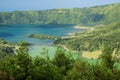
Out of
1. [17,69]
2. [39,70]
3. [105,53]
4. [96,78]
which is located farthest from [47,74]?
[105,53]

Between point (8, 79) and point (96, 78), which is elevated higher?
point (8, 79)

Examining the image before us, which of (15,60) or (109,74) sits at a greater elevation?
(15,60)

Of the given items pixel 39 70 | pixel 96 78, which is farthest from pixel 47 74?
pixel 96 78

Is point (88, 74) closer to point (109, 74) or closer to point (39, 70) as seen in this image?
point (109, 74)

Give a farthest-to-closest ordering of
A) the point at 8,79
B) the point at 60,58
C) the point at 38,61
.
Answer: the point at 60,58
the point at 38,61
the point at 8,79

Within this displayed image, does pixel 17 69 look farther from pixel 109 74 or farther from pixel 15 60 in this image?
pixel 109 74

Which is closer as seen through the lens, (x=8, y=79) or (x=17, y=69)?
(x=8, y=79)

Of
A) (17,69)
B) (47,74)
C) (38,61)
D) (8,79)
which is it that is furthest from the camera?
(38,61)

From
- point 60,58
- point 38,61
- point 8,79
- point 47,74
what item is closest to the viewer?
point 8,79

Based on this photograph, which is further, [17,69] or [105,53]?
[105,53]
